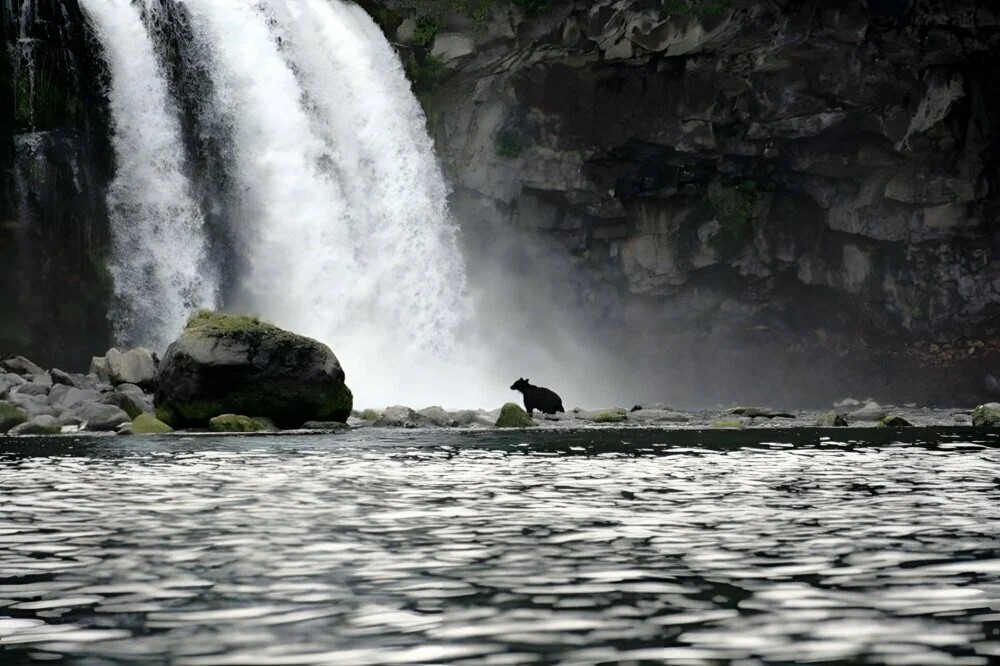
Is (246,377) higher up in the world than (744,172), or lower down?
lower down

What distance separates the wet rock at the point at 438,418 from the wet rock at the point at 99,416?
16.9 ft

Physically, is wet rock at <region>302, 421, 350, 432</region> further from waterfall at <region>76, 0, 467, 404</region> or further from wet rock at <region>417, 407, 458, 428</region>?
waterfall at <region>76, 0, 467, 404</region>

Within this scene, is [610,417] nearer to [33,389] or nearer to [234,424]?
[234,424]

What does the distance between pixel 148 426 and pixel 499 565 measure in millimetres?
13831

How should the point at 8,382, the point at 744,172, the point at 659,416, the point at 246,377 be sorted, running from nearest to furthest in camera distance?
the point at 246,377, the point at 8,382, the point at 659,416, the point at 744,172

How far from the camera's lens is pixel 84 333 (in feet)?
103

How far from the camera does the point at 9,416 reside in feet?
60.3

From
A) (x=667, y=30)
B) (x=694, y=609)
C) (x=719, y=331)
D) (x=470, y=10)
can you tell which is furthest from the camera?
(x=719, y=331)

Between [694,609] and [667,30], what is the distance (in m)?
30.8

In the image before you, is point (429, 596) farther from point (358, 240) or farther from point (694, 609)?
point (358, 240)

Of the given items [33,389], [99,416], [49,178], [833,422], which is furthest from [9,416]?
[833,422]

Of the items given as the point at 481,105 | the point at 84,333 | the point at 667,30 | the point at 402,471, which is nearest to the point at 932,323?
the point at 667,30

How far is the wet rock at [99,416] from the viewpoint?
18.9m

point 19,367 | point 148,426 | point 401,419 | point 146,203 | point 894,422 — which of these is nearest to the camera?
point 148,426
